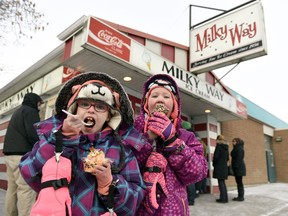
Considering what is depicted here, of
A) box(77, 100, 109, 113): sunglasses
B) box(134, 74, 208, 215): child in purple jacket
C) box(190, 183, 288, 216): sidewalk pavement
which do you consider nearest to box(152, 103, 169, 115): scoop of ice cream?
box(134, 74, 208, 215): child in purple jacket

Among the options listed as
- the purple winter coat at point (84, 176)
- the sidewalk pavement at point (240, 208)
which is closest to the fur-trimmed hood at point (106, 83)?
the purple winter coat at point (84, 176)

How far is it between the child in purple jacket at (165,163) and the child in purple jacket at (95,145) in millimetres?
90

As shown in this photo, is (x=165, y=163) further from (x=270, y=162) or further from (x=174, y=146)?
(x=270, y=162)

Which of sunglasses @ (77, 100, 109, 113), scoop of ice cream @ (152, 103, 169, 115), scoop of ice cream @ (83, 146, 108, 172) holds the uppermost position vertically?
scoop of ice cream @ (152, 103, 169, 115)

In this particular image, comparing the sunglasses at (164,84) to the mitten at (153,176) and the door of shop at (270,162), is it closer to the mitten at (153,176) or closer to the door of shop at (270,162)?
the mitten at (153,176)

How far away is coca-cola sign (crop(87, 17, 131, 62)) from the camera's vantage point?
4094 mm

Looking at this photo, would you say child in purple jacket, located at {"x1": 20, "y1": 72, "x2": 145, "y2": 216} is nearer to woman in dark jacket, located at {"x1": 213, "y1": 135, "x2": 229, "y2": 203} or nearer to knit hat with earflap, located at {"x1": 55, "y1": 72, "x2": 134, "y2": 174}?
knit hat with earflap, located at {"x1": 55, "y1": 72, "x2": 134, "y2": 174}

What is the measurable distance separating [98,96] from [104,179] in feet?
1.64

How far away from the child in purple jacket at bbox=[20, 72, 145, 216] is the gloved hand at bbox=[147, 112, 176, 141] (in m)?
0.11

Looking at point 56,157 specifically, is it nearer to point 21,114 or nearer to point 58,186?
point 58,186

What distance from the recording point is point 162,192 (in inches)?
56.0

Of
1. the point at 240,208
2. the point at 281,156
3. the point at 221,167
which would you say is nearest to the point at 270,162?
the point at 281,156

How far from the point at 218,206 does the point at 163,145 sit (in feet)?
16.9

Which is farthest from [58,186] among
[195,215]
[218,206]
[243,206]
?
[243,206]
